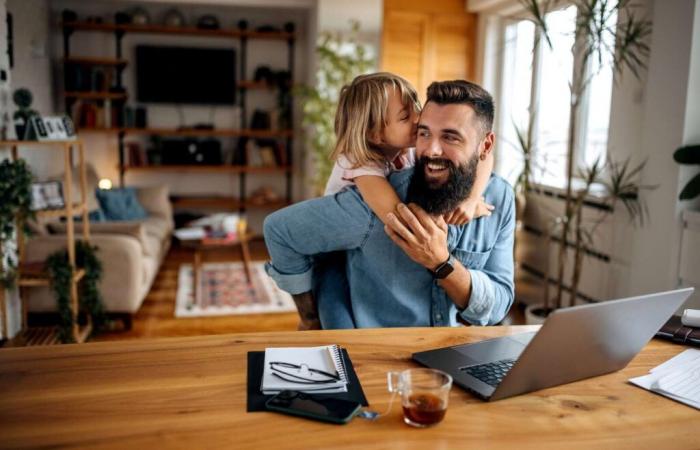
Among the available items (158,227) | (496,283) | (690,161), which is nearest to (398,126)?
(496,283)

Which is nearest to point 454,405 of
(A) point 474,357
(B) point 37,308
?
(A) point 474,357

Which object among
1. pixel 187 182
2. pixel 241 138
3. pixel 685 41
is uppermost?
pixel 685 41

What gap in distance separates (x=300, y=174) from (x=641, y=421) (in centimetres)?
620

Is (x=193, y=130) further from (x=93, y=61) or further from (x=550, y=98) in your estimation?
(x=550, y=98)

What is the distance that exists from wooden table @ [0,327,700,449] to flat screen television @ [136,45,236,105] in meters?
5.88

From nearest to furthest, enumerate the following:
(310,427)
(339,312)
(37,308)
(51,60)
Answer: (310,427), (339,312), (37,308), (51,60)

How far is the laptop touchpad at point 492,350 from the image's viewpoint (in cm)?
124

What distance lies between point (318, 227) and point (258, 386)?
538 millimetres

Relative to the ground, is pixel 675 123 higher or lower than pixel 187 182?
higher

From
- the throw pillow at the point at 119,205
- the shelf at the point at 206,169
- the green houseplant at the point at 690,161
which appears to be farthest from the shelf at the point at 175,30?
the green houseplant at the point at 690,161

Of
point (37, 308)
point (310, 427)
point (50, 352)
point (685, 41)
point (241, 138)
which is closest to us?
point (310, 427)

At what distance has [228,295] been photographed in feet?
15.3

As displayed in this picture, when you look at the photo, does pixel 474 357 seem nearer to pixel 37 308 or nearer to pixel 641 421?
pixel 641 421

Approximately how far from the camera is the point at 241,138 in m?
7.00
